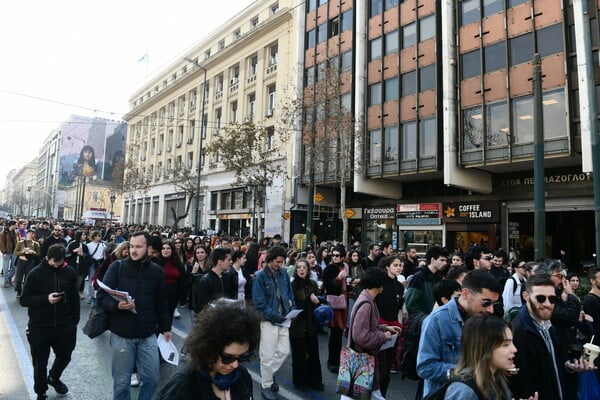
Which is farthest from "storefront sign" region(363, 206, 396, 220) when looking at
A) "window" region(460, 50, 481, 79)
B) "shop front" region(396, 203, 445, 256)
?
"window" region(460, 50, 481, 79)

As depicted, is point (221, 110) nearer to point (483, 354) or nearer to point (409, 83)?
point (409, 83)

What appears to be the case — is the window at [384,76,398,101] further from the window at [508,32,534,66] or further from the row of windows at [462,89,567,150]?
the window at [508,32,534,66]

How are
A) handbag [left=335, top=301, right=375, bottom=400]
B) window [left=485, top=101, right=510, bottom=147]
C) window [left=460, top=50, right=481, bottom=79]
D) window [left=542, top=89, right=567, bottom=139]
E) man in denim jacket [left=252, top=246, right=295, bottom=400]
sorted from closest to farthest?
1. handbag [left=335, top=301, right=375, bottom=400]
2. man in denim jacket [left=252, top=246, right=295, bottom=400]
3. window [left=542, top=89, right=567, bottom=139]
4. window [left=485, top=101, right=510, bottom=147]
5. window [left=460, top=50, right=481, bottom=79]

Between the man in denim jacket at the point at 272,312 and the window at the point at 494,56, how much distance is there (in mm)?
18163

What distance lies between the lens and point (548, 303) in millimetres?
3045

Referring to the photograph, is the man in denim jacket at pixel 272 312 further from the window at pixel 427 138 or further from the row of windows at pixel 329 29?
the row of windows at pixel 329 29

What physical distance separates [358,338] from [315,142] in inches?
760

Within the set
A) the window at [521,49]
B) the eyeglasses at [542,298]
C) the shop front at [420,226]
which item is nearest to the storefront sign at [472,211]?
the shop front at [420,226]

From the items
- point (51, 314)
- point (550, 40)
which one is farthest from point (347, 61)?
point (51, 314)

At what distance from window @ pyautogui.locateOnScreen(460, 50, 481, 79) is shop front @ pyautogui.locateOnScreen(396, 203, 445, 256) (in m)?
7.03

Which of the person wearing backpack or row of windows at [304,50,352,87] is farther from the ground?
row of windows at [304,50,352,87]

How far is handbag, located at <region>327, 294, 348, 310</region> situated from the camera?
6.37m

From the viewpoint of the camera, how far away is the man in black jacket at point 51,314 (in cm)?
448

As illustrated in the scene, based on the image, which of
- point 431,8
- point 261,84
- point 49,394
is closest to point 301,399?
point 49,394
